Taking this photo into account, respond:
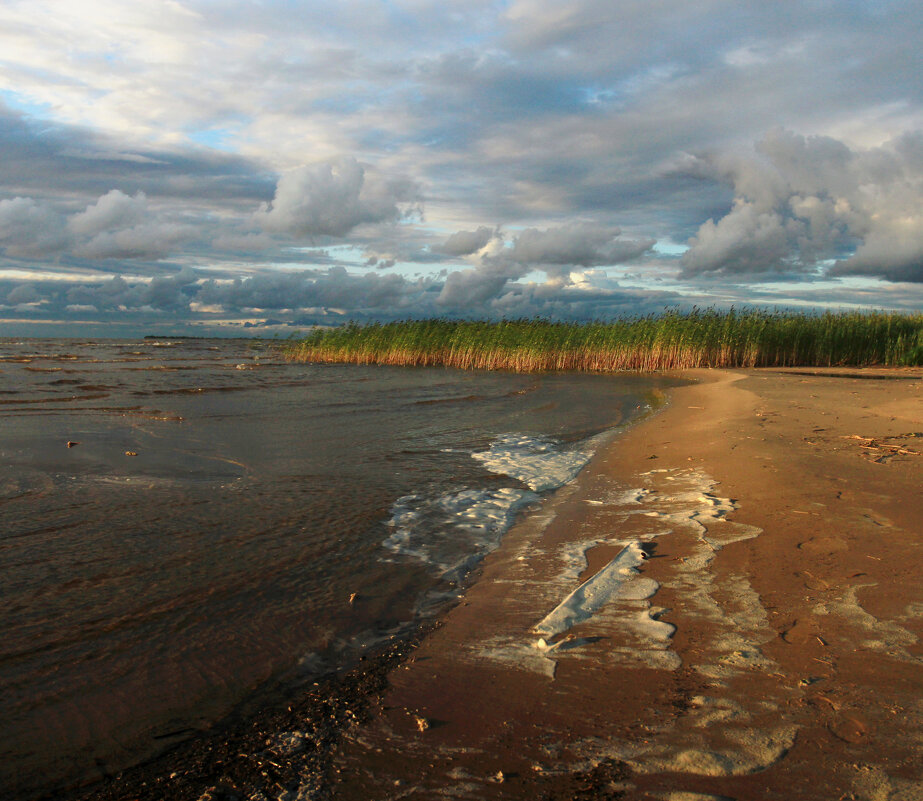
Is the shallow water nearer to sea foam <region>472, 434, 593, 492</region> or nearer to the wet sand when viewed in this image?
sea foam <region>472, 434, 593, 492</region>

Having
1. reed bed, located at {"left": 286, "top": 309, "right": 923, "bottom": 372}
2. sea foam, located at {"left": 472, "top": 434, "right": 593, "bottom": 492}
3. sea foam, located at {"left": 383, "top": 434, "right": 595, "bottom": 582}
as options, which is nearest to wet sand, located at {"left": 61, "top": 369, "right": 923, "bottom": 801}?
sea foam, located at {"left": 383, "top": 434, "right": 595, "bottom": 582}

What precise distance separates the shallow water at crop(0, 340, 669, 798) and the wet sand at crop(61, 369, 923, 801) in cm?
41

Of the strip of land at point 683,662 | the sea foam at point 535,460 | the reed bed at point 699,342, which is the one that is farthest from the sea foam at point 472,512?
the reed bed at point 699,342

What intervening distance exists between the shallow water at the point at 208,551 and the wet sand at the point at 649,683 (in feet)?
1.35

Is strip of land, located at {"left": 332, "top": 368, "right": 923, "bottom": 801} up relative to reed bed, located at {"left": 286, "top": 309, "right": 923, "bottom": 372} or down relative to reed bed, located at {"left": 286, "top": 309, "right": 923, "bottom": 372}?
down

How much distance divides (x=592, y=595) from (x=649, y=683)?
0.96 meters

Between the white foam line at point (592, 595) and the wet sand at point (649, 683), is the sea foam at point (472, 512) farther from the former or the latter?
the white foam line at point (592, 595)

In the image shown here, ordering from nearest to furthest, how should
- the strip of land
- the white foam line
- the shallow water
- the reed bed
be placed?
the strip of land, the shallow water, the white foam line, the reed bed

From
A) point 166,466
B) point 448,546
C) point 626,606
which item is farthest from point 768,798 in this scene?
point 166,466

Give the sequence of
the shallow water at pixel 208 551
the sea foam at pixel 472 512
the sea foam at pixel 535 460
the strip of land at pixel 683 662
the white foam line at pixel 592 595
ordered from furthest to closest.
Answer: the sea foam at pixel 535 460
the sea foam at pixel 472 512
the white foam line at pixel 592 595
the shallow water at pixel 208 551
the strip of land at pixel 683 662

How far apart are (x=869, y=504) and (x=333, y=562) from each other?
408 centimetres

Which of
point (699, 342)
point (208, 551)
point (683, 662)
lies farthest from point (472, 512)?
point (699, 342)

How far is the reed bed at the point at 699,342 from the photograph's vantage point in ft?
85.7

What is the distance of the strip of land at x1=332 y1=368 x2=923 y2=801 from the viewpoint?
2.02 meters
